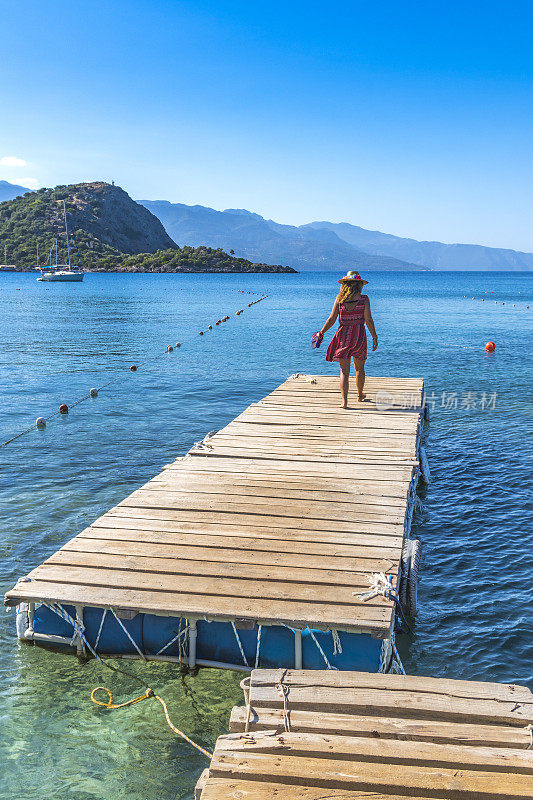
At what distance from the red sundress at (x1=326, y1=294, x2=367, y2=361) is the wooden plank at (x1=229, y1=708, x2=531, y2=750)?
29.3 ft

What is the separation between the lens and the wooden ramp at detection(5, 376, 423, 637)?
5680 millimetres

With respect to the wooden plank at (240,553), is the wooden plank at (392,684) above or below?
below

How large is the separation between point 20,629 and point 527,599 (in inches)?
253

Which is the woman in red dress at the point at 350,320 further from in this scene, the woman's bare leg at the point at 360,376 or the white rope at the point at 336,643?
the white rope at the point at 336,643

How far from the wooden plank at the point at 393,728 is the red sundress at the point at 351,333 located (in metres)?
8.93

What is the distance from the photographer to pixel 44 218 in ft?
601

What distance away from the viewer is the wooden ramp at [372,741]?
371 centimetres

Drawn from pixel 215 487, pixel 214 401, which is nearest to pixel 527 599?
pixel 215 487

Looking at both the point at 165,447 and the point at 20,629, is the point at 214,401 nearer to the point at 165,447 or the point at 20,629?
the point at 165,447

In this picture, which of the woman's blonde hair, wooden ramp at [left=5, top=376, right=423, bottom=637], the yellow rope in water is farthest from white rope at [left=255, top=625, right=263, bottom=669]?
the woman's blonde hair

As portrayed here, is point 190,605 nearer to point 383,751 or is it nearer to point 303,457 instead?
point 383,751

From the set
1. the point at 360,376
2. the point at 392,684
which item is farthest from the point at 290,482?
the point at 360,376

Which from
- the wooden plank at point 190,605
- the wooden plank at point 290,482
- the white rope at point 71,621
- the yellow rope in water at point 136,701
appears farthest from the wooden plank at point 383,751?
the wooden plank at point 290,482

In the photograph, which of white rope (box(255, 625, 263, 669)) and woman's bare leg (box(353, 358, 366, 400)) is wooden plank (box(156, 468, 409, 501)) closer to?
white rope (box(255, 625, 263, 669))
